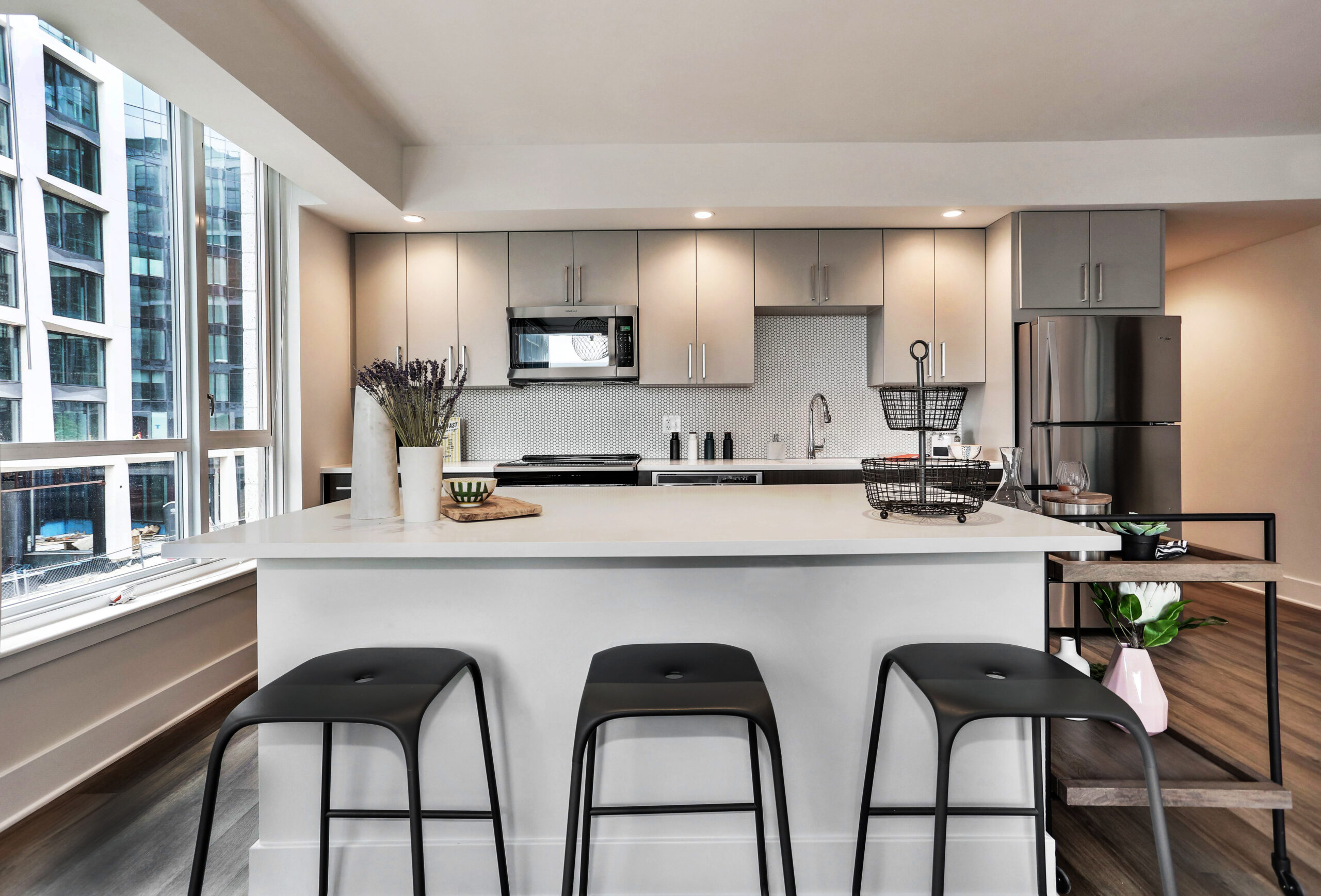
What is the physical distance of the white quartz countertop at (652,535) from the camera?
4.25 ft

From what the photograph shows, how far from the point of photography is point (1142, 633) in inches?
70.4

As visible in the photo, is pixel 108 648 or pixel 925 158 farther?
pixel 925 158

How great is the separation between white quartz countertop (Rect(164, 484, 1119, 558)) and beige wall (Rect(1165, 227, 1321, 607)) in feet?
12.5

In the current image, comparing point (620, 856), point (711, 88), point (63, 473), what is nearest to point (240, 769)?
point (63, 473)

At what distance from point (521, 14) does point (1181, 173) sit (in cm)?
330

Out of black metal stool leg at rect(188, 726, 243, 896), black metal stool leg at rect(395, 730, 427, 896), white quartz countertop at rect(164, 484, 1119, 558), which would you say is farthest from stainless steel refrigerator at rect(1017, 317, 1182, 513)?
black metal stool leg at rect(188, 726, 243, 896)

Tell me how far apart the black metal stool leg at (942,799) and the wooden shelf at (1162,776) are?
1.65 feet

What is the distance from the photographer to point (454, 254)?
3889 mm

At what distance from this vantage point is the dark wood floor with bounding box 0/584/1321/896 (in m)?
1.60

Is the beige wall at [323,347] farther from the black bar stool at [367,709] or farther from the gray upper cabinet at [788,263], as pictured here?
the gray upper cabinet at [788,263]

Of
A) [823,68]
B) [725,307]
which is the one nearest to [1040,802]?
[823,68]

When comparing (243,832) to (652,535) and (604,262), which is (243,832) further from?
(604,262)

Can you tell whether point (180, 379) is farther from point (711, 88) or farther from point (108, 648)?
point (711, 88)

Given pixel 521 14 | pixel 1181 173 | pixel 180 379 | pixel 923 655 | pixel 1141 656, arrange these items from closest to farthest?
pixel 923 655 < pixel 1141 656 < pixel 521 14 < pixel 180 379 < pixel 1181 173
